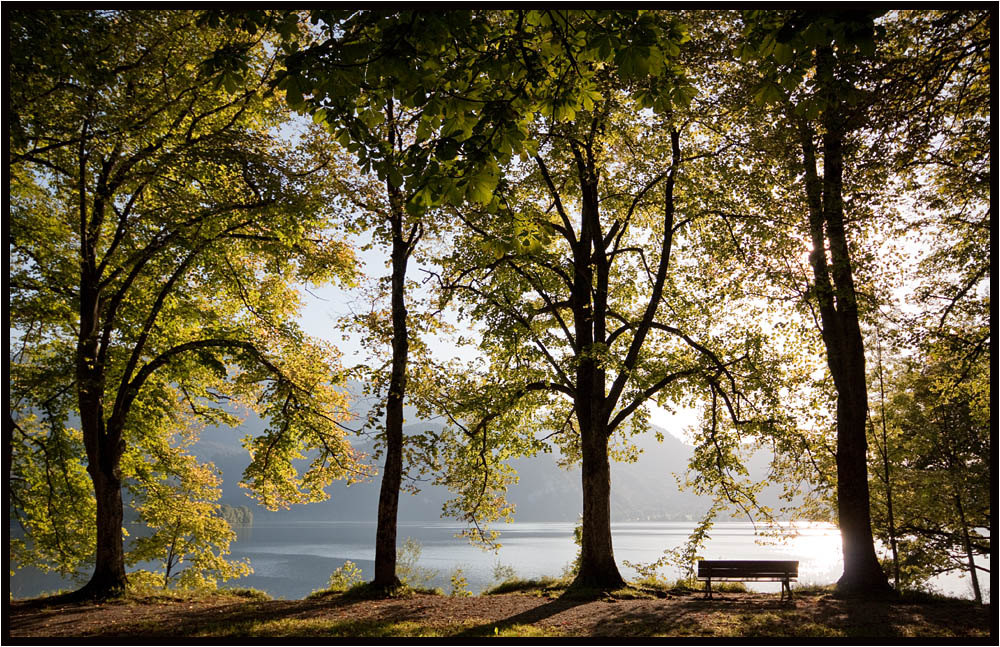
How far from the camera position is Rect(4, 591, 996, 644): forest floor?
7.79 m

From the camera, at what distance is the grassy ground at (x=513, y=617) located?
7.80 m

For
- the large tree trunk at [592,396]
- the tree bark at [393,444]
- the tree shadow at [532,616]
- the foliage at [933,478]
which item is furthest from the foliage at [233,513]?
the foliage at [933,478]

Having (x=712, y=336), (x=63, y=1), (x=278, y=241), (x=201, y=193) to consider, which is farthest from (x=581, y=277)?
(x=63, y=1)

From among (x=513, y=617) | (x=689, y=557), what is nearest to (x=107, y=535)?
(x=513, y=617)

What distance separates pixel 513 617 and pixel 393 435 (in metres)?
5.52

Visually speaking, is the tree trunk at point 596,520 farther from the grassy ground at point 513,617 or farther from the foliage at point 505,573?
the foliage at point 505,573

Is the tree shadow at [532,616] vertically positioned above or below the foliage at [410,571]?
above

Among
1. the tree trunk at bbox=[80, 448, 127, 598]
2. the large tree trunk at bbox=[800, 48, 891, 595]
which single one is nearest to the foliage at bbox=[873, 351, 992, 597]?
the large tree trunk at bbox=[800, 48, 891, 595]

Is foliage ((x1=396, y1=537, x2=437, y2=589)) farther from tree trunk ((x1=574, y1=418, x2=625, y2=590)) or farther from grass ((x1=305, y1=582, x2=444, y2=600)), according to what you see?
tree trunk ((x1=574, y1=418, x2=625, y2=590))

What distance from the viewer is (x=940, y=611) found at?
9086mm

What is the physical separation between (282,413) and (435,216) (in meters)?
6.02

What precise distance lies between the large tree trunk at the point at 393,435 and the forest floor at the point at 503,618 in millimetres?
1277

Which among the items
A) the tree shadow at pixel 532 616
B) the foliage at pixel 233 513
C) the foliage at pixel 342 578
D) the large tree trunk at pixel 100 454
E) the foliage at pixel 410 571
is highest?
the large tree trunk at pixel 100 454

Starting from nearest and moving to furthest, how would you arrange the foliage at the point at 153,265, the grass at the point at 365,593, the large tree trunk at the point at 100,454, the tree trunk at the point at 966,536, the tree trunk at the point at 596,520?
1. the foliage at the point at 153,265
2. the large tree trunk at the point at 100,454
3. the grass at the point at 365,593
4. the tree trunk at the point at 596,520
5. the tree trunk at the point at 966,536
